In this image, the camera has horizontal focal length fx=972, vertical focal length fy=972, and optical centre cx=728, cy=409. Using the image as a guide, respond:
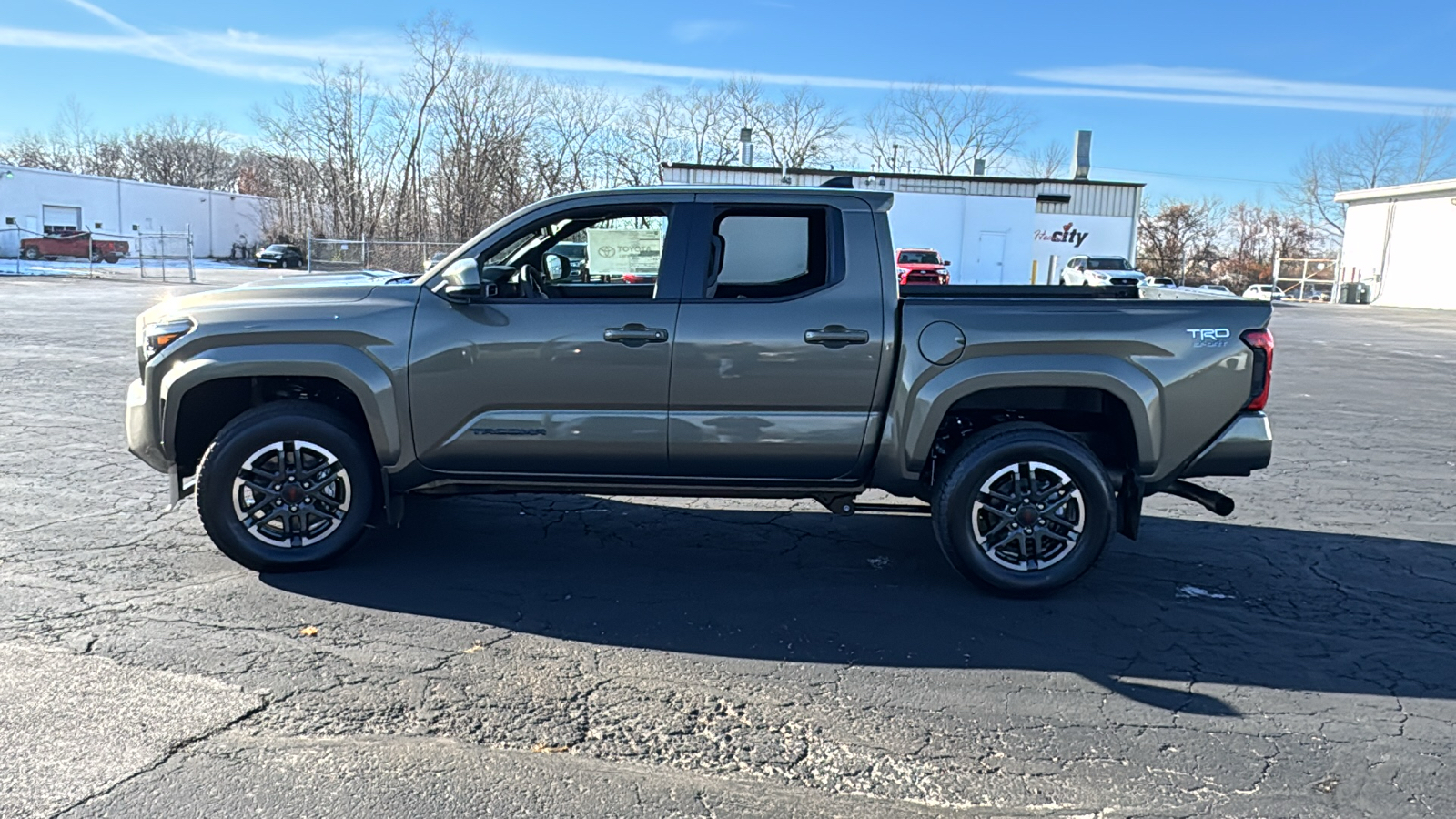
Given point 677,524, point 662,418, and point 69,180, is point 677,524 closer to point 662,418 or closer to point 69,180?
point 662,418

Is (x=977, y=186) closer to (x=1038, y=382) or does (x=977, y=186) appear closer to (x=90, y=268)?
(x=90, y=268)

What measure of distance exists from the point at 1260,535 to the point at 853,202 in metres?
3.47

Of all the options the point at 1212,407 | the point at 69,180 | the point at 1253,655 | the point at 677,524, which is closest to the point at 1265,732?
the point at 1253,655

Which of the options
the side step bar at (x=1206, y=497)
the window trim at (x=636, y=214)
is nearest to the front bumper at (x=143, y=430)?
the window trim at (x=636, y=214)

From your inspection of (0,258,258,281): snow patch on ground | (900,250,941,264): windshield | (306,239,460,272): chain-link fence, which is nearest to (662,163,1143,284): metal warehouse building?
(900,250,941,264): windshield

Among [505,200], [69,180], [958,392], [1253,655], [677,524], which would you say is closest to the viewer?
[1253,655]

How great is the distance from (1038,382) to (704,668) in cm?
213

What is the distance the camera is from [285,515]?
15.9 ft

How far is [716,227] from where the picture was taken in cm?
504

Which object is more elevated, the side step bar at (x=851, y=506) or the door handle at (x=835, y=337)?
the door handle at (x=835, y=337)

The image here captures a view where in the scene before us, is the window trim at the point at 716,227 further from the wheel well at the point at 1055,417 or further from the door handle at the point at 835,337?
the wheel well at the point at 1055,417

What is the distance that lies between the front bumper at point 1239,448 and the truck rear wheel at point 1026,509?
52 centimetres

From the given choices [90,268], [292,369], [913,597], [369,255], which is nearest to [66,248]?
[90,268]

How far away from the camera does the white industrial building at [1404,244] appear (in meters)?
45.1
